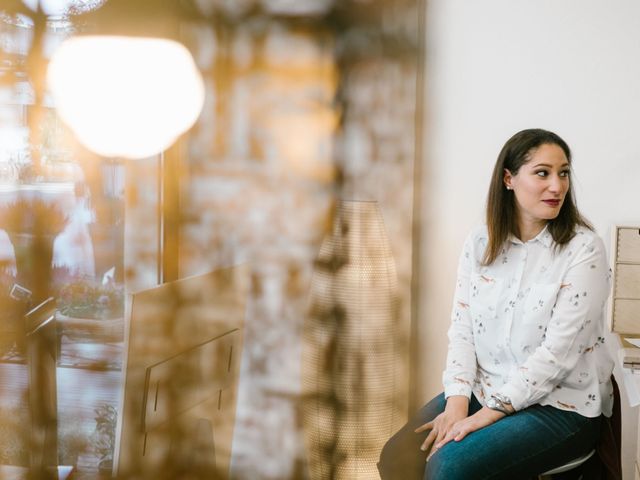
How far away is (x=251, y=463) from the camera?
4.55ft

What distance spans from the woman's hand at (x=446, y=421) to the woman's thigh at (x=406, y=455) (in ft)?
0.06

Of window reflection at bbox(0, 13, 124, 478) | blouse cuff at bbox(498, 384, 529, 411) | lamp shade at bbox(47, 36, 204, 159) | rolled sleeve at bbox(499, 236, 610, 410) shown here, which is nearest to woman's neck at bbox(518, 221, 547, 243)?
rolled sleeve at bbox(499, 236, 610, 410)

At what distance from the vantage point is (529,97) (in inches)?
80.8

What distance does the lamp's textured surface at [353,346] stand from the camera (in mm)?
1657

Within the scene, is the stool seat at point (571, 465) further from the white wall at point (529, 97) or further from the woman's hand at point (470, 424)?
the white wall at point (529, 97)

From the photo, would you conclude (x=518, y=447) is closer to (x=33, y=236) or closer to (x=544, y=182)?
(x=544, y=182)

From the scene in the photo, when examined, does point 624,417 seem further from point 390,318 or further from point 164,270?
point 164,270

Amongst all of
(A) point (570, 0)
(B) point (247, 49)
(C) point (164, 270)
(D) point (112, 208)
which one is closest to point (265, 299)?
(C) point (164, 270)

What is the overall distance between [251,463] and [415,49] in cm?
121

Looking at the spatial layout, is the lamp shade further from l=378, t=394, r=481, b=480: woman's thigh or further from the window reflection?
l=378, t=394, r=481, b=480: woman's thigh

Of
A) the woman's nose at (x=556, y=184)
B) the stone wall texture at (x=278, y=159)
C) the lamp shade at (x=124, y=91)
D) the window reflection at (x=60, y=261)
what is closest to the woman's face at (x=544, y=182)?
the woman's nose at (x=556, y=184)

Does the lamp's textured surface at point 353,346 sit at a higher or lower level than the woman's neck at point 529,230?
lower

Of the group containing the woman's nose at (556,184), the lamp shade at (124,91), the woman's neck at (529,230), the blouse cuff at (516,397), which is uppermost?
the lamp shade at (124,91)

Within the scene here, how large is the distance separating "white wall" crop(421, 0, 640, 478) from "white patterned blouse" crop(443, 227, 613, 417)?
1.69 ft
